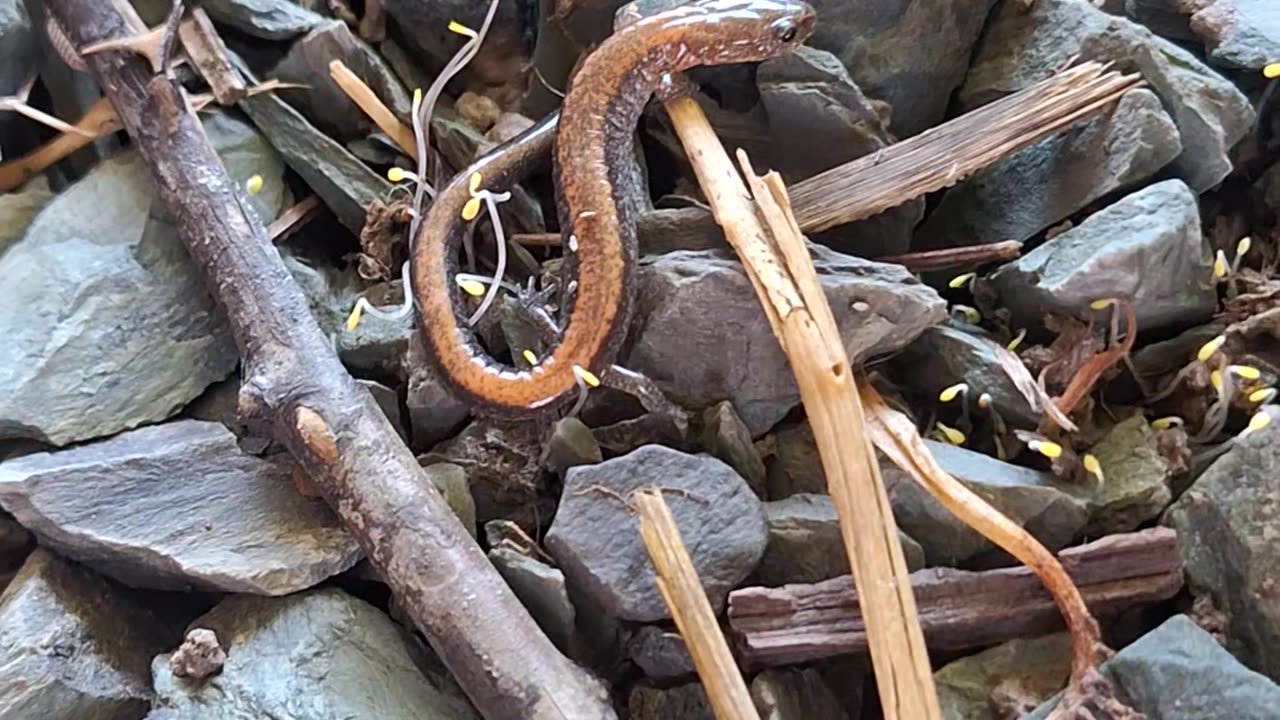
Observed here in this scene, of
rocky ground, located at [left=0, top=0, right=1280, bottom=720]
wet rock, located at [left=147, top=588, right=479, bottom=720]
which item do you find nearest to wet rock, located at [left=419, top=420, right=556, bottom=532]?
rocky ground, located at [left=0, top=0, right=1280, bottom=720]

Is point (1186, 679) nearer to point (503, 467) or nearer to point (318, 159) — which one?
point (503, 467)

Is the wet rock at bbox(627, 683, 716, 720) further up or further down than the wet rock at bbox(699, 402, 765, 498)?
further down

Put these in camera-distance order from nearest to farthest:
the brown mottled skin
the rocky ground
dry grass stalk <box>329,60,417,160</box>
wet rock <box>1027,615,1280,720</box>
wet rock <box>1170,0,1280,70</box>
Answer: wet rock <box>1027,615,1280,720</box>
the rocky ground
the brown mottled skin
wet rock <box>1170,0,1280,70</box>
dry grass stalk <box>329,60,417,160</box>

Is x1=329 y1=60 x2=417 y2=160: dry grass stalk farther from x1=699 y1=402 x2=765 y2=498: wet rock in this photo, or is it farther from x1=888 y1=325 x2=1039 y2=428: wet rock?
x1=888 y1=325 x2=1039 y2=428: wet rock

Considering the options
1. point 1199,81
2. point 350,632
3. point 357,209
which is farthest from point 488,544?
point 1199,81

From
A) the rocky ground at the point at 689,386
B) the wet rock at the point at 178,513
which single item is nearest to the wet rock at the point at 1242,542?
the rocky ground at the point at 689,386

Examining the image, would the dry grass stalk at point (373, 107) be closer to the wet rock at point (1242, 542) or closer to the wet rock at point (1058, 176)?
the wet rock at point (1058, 176)

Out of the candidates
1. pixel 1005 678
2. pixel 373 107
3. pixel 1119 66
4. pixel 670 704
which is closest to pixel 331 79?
pixel 373 107
